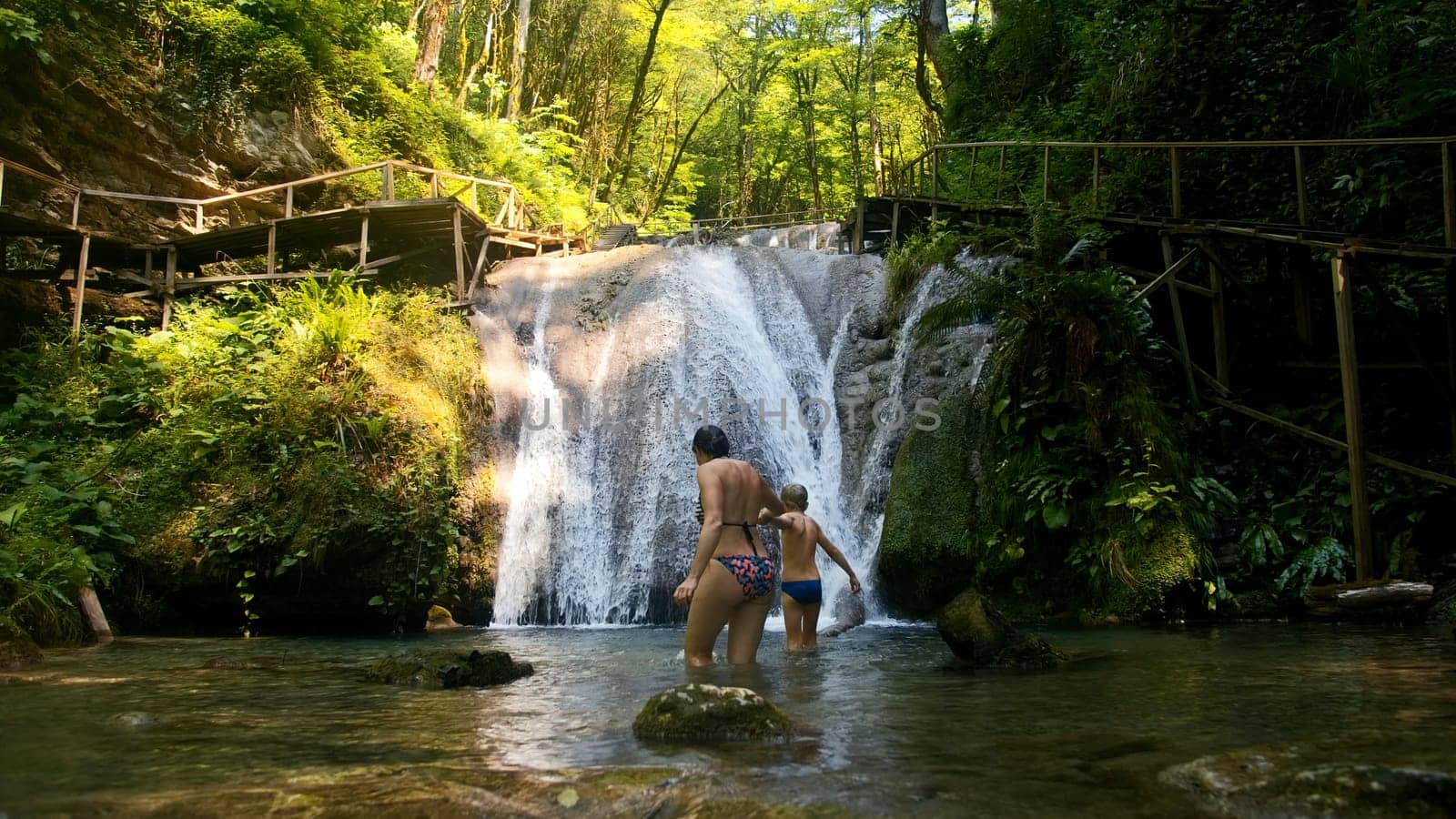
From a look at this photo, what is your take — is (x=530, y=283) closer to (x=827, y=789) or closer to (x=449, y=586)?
(x=449, y=586)

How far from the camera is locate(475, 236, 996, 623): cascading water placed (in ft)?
36.9

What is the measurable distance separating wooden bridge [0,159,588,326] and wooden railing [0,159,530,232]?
35 mm

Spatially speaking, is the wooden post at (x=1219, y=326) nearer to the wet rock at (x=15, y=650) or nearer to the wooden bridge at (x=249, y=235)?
the wooden bridge at (x=249, y=235)

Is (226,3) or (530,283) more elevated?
(226,3)

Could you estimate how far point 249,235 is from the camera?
14398 mm

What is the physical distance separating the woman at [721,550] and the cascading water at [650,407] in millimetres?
4958

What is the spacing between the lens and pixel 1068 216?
1143cm

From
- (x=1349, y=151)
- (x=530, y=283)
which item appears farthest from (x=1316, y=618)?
(x=530, y=283)

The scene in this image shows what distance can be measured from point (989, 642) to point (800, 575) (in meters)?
1.54

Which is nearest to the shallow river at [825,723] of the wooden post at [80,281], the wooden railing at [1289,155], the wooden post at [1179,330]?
the wooden post at [1179,330]

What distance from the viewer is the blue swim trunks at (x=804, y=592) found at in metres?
6.93

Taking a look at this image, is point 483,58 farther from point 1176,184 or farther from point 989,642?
point 989,642

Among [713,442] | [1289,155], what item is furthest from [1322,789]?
[1289,155]

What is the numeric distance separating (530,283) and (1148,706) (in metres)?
13.6
